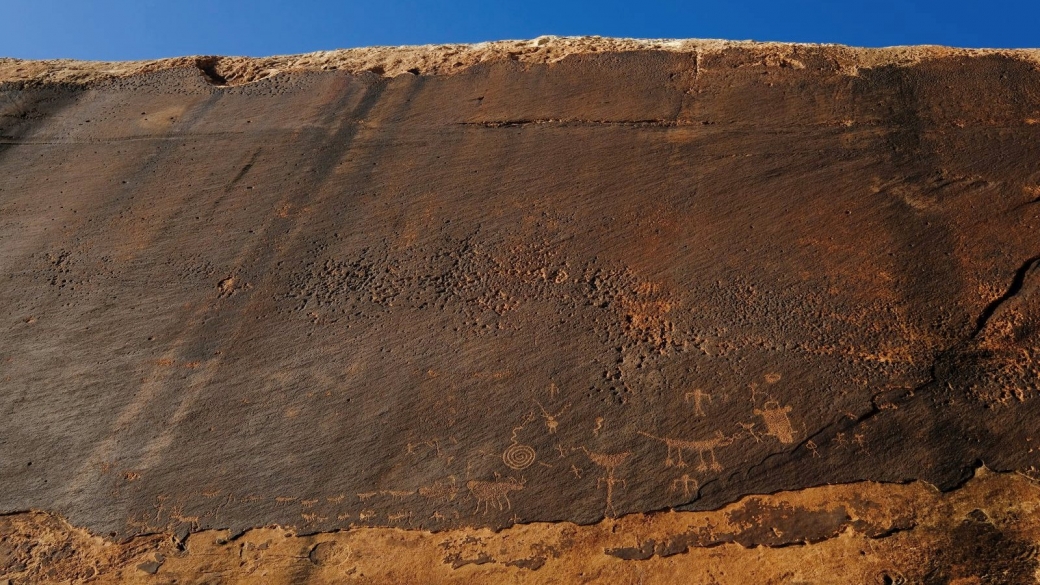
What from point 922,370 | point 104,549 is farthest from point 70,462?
point 922,370

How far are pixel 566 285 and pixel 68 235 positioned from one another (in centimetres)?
296

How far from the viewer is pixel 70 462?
356 centimetres

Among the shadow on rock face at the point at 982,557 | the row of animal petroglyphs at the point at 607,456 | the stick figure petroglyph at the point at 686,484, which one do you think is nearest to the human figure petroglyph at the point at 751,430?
the row of animal petroglyphs at the point at 607,456

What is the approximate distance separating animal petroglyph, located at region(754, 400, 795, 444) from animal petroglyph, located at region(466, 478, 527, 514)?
1.03 meters

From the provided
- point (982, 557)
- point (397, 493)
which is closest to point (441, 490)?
point (397, 493)

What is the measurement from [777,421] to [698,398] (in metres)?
0.33

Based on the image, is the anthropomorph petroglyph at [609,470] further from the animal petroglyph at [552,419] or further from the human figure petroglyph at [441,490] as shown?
the human figure petroglyph at [441,490]

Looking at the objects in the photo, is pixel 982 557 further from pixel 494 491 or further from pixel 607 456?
pixel 494 491

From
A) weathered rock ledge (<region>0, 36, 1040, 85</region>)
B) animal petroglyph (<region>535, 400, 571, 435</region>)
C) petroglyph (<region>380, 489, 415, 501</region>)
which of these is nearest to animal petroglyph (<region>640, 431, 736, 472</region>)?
animal petroglyph (<region>535, 400, 571, 435</region>)

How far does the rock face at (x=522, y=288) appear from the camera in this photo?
3.23 m

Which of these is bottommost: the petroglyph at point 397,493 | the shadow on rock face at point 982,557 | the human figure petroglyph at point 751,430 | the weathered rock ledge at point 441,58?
the shadow on rock face at point 982,557

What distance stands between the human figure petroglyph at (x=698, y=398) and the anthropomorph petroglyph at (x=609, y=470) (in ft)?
1.18

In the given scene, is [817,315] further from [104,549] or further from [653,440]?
[104,549]

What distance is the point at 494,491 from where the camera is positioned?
3203mm
